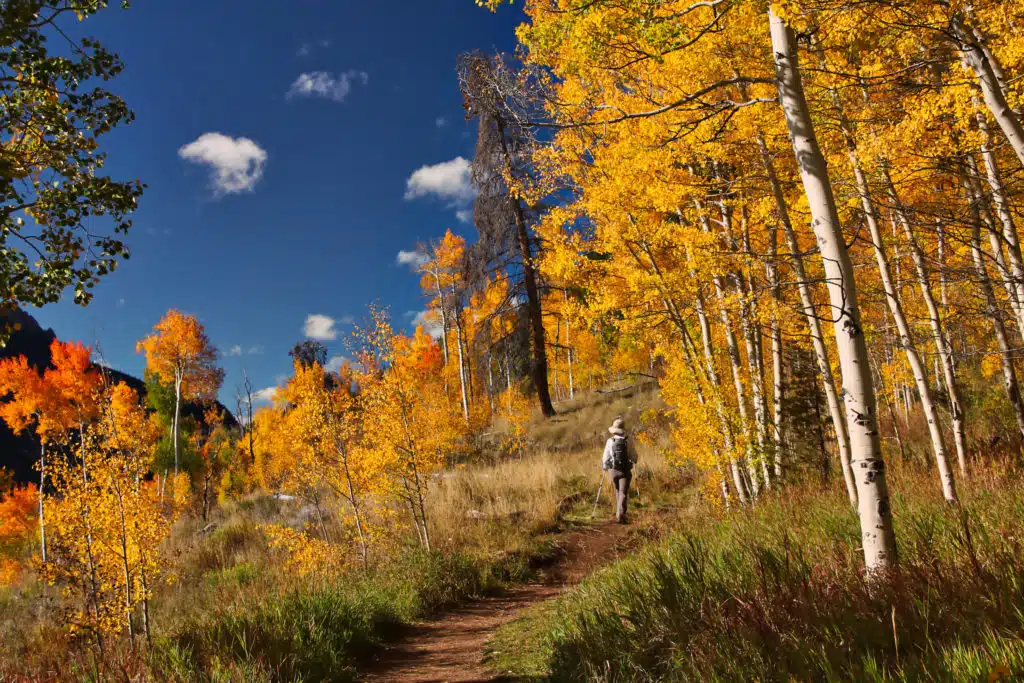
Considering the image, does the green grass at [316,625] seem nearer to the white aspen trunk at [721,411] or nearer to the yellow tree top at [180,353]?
the white aspen trunk at [721,411]

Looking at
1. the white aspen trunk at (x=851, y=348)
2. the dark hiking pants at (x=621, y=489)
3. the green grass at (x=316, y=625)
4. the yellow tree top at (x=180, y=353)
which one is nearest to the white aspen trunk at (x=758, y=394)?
the dark hiking pants at (x=621, y=489)

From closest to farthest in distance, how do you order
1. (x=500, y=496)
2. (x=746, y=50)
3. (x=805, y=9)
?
1. (x=805, y=9)
2. (x=746, y=50)
3. (x=500, y=496)

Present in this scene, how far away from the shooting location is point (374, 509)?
1038cm

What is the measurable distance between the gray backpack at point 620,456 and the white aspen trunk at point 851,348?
6987 millimetres

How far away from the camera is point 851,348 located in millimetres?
3133

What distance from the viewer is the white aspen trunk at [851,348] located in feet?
9.78

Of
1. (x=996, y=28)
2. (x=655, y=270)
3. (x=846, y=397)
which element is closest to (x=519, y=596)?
(x=655, y=270)

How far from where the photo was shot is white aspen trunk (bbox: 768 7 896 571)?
2982 mm

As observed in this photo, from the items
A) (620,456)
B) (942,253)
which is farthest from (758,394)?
(942,253)

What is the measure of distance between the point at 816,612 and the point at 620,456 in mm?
7673

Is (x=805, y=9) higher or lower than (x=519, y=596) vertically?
higher

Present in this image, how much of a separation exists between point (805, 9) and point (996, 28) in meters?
1.83

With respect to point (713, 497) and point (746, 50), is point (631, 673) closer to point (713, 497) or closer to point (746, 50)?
point (746, 50)

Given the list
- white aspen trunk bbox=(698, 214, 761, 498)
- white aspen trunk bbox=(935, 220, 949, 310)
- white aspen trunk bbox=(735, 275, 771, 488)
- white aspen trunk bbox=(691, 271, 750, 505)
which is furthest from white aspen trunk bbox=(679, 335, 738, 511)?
white aspen trunk bbox=(935, 220, 949, 310)
